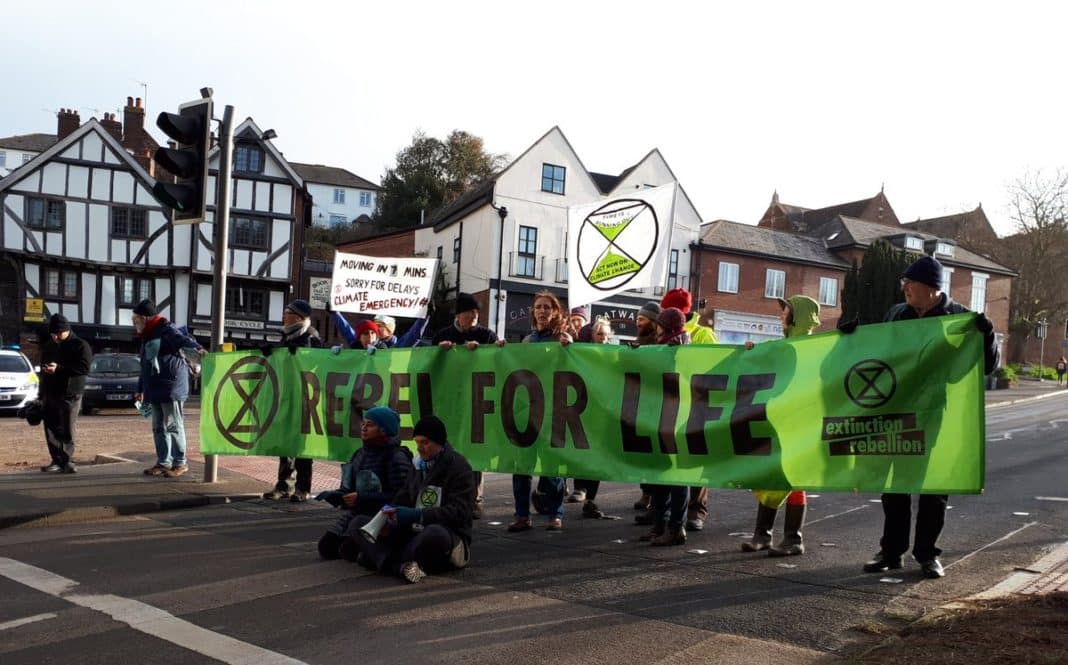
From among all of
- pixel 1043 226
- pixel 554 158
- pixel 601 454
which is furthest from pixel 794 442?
pixel 1043 226

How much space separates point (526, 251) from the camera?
1516 inches

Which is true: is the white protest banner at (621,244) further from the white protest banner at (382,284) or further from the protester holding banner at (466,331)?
the white protest banner at (382,284)

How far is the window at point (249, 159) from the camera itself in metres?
39.1

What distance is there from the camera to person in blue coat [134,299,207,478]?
9.97 m

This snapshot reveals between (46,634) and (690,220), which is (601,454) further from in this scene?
(690,220)

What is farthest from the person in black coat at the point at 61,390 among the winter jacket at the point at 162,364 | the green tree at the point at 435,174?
the green tree at the point at 435,174

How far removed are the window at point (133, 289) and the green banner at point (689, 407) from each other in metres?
31.4

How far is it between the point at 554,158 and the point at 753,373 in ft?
114

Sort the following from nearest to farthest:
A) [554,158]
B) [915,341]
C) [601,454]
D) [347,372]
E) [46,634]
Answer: [46,634], [915,341], [601,454], [347,372], [554,158]

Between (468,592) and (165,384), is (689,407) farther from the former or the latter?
(165,384)

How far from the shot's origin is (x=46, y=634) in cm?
468

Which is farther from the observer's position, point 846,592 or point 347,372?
point 347,372

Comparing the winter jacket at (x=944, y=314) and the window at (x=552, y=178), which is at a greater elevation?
the window at (x=552, y=178)

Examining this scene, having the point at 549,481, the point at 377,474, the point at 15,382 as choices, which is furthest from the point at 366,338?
the point at 15,382
